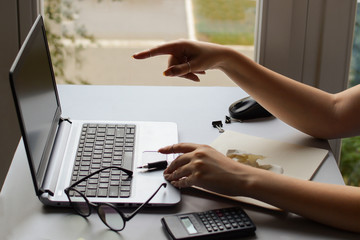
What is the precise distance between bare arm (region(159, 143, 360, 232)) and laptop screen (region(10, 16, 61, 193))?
26 cm

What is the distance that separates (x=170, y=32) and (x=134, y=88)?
1.04 feet

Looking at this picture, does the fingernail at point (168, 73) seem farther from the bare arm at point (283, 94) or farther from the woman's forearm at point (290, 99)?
the woman's forearm at point (290, 99)

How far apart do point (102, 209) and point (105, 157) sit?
0.23 m

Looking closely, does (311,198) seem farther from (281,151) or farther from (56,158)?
(56,158)

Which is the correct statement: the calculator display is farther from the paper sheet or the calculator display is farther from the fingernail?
the fingernail

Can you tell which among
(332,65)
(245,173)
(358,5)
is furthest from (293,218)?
(358,5)

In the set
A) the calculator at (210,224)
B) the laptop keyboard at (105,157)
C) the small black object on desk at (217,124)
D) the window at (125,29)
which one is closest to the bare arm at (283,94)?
the small black object on desk at (217,124)

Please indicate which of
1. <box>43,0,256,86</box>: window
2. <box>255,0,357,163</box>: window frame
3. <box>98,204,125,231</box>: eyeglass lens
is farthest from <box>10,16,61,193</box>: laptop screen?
<box>255,0,357,163</box>: window frame

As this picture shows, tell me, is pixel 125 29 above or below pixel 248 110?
above

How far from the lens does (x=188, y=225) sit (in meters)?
0.91

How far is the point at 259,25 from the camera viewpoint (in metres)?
1.73

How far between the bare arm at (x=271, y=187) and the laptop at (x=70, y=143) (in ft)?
0.18

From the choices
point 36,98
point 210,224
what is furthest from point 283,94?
point 36,98

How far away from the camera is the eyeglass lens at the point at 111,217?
0.91 meters
